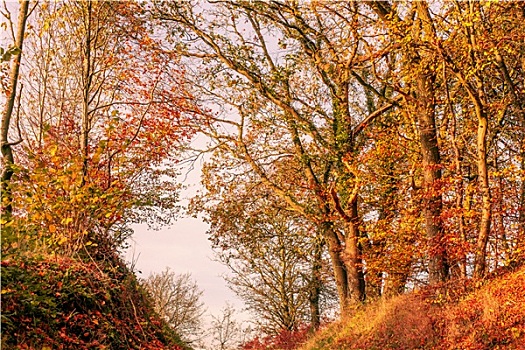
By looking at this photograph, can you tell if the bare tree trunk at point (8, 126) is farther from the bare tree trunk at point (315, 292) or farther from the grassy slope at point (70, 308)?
the bare tree trunk at point (315, 292)

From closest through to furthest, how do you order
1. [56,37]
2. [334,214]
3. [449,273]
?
[449,273]
[56,37]
[334,214]

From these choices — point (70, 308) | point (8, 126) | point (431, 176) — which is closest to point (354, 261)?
point (431, 176)

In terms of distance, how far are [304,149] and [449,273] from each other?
22.0ft

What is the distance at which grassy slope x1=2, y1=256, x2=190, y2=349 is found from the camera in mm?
7762

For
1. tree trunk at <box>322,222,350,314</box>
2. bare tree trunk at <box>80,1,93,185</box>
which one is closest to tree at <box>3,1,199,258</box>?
bare tree trunk at <box>80,1,93,185</box>

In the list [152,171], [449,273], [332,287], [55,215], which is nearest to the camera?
[55,215]

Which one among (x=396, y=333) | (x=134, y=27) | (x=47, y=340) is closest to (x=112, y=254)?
(x=47, y=340)

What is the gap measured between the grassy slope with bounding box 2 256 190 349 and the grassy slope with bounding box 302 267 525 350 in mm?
5015

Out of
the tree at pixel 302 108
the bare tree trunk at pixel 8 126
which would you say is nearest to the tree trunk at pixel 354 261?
the tree at pixel 302 108

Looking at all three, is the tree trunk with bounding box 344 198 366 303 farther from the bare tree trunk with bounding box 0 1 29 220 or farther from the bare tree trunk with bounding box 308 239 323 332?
the bare tree trunk with bounding box 0 1 29 220

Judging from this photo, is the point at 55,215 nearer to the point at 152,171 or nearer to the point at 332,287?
the point at 152,171

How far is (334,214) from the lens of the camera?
17109 mm

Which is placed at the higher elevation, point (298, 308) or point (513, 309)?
point (298, 308)

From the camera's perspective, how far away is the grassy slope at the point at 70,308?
776 centimetres
